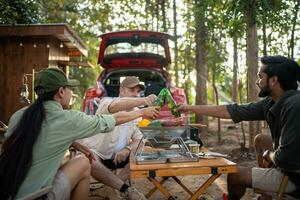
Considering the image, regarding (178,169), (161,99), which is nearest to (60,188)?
(178,169)

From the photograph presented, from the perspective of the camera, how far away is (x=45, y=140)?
2.91 meters

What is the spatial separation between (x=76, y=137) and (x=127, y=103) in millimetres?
1445

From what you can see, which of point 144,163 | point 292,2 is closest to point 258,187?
point 144,163

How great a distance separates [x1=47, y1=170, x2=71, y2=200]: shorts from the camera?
307 cm

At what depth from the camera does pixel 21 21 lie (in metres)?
10.6

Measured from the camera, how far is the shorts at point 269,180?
3.20 m

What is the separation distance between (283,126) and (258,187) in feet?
1.93

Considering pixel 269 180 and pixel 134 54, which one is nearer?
pixel 269 180

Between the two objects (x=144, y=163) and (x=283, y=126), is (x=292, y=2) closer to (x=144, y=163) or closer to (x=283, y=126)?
(x=283, y=126)

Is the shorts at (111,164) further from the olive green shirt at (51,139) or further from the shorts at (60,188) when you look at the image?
the olive green shirt at (51,139)

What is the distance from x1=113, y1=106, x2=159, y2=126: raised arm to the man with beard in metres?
0.93

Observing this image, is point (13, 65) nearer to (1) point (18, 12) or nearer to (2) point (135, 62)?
(1) point (18, 12)

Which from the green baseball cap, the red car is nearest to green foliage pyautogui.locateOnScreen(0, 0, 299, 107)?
the red car

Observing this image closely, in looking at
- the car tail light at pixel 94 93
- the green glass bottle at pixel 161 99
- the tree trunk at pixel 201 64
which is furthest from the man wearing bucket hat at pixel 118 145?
the tree trunk at pixel 201 64
